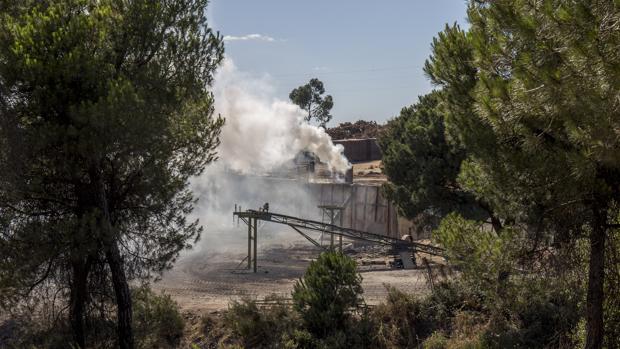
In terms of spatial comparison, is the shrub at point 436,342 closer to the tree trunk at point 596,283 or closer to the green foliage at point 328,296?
the green foliage at point 328,296

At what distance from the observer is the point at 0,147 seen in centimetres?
1273

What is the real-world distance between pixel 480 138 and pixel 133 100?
7.08 meters

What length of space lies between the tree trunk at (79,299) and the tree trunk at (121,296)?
32.1 inches

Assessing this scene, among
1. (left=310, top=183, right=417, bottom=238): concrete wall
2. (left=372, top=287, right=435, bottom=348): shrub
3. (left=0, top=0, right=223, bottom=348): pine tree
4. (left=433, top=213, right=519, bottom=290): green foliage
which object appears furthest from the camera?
(left=310, top=183, right=417, bottom=238): concrete wall

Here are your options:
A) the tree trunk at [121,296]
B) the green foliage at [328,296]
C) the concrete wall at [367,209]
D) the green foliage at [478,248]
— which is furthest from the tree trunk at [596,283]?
the concrete wall at [367,209]

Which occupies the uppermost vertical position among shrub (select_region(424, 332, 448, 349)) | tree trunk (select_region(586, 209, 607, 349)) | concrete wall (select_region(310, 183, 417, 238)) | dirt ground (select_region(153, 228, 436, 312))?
concrete wall (select_region(310, 183, 417, 238))

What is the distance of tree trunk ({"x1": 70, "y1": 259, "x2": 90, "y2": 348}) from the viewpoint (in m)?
15.1

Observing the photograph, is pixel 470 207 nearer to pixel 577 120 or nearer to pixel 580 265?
pixel 580 265

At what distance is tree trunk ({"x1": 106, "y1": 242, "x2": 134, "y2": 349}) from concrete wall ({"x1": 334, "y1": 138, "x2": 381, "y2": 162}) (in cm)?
4821

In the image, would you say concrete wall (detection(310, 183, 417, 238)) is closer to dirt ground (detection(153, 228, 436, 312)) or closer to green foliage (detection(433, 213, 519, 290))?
dirt ground (detection(153, 228, 436, 312))

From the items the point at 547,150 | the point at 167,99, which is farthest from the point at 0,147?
the point at 547,150

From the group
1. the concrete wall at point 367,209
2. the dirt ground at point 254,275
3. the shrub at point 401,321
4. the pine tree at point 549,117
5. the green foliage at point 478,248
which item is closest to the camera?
the pine tree at point 549,117

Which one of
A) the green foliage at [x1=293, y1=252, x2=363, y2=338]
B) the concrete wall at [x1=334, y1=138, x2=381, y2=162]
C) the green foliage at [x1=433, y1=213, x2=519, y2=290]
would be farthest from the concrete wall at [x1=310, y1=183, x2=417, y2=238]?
the green foliage at [x1=433, y1=213, x2=519, y2=290]

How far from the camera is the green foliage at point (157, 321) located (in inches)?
719
